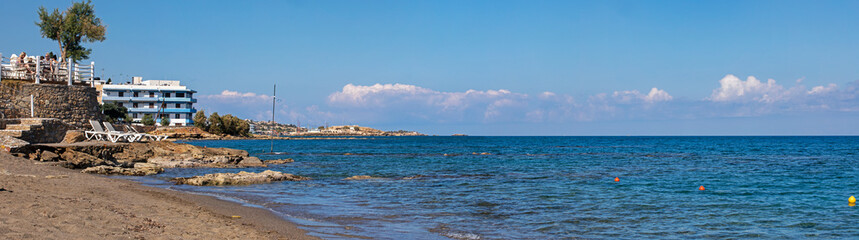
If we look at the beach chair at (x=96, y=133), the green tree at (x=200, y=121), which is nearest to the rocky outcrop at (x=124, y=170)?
the beach chair at (x=96, y=133)

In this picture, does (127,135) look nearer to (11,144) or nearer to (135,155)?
(135,155)

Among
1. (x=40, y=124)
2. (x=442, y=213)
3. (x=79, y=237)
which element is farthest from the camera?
(x=40, y=124)

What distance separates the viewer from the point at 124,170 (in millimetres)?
26719

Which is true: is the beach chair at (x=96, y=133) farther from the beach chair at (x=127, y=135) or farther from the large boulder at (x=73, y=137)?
the large boulder at (x=73, y=137)

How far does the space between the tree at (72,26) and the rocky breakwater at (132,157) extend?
1175cm

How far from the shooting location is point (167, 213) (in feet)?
43.2

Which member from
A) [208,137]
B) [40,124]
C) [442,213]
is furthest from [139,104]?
[442,213]

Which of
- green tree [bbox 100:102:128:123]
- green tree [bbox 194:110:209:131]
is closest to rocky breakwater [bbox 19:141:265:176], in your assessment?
green tree [bbox 100:102:128:123]

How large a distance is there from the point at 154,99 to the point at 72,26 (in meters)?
88.0

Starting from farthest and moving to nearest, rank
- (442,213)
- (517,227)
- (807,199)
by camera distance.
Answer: (807,199)
(442,213)
(517,227)

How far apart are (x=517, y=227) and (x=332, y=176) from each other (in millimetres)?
17992

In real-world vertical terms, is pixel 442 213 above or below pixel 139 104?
below

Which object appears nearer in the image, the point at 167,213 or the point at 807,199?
the point at 167,213

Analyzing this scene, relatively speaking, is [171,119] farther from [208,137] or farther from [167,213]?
[167,213]
